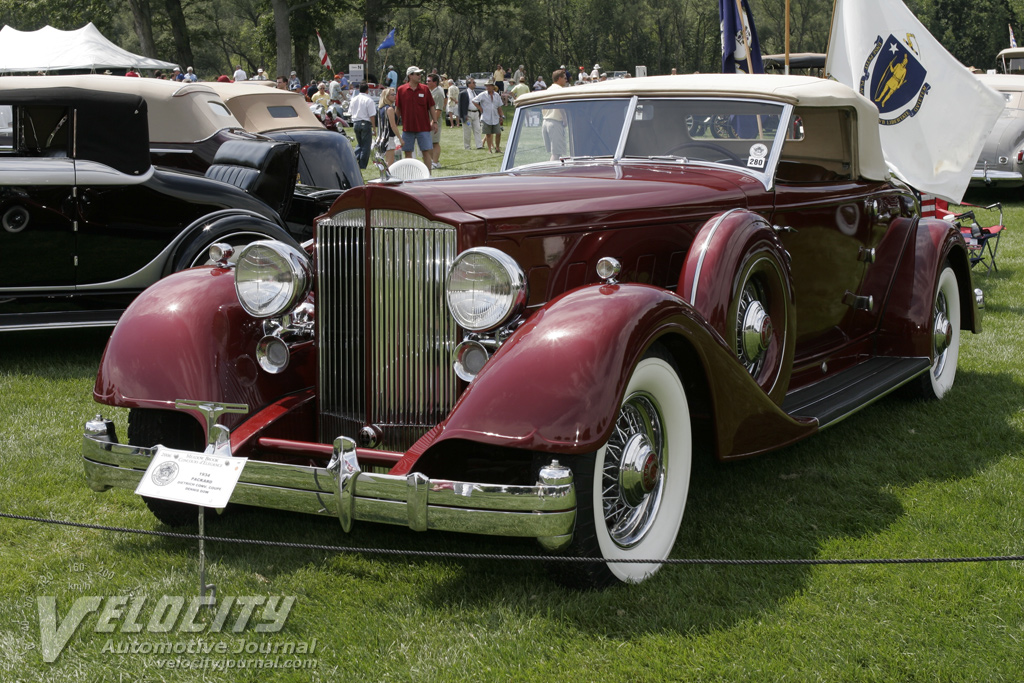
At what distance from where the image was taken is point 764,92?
4.86 metres

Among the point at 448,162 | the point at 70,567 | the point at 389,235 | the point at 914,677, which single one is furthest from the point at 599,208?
the point at 448,162

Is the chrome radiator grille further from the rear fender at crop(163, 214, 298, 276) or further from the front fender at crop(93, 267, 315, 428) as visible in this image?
the rear fender at crop(163, 214, 298, 276)

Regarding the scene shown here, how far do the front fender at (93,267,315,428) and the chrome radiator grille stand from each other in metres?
0.30

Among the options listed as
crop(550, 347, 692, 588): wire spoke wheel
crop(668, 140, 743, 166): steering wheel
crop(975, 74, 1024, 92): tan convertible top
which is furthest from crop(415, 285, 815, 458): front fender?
crop(975, 74, 1024, 92): tan convertible top

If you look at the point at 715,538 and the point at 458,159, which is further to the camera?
the point at 458,159

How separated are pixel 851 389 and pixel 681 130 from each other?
1.56 meters

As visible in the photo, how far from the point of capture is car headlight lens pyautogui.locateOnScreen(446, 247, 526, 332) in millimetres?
3281

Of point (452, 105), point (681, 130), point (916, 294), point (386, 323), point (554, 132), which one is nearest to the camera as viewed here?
point (386, 323)

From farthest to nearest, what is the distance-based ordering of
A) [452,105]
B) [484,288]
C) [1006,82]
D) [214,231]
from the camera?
1. [452,105]
2. [1006,82]
3. [214,231]
4. [484,288]

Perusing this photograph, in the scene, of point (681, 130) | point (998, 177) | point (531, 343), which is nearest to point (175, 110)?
point (681, 130)

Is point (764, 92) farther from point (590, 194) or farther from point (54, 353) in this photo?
point (54, 353)

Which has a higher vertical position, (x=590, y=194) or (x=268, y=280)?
(x=590, y=194)

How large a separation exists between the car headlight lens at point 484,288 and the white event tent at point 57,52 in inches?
837

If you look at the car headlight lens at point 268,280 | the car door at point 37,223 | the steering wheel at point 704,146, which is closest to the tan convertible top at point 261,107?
the car door at point 37,223
